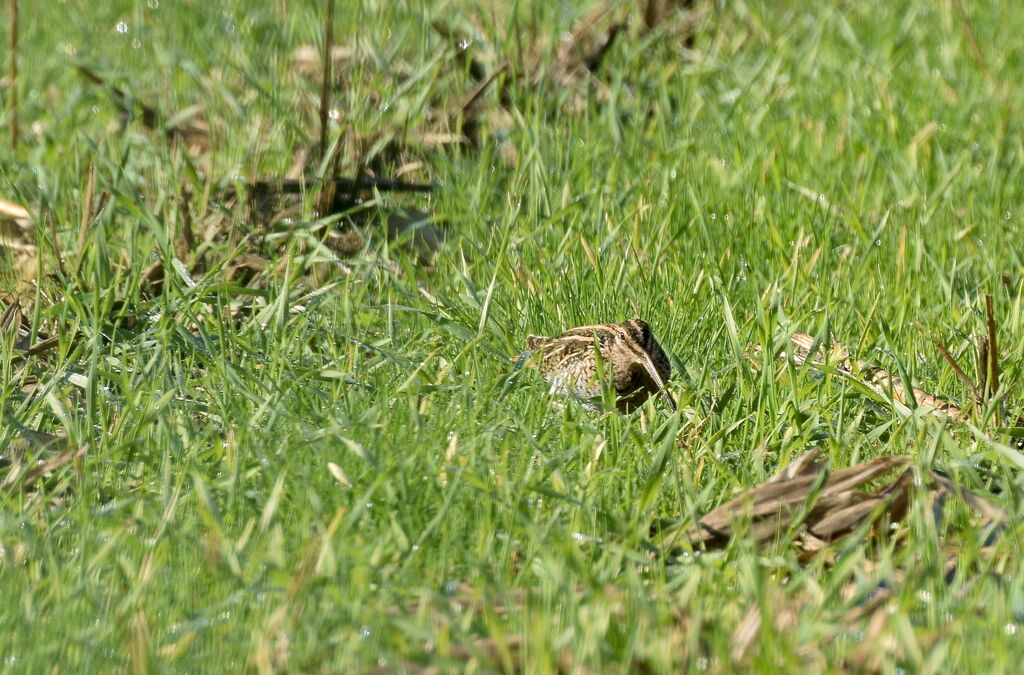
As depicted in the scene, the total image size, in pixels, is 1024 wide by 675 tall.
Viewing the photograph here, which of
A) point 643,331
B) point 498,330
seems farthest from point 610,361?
point 498,330

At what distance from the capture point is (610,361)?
445 cm

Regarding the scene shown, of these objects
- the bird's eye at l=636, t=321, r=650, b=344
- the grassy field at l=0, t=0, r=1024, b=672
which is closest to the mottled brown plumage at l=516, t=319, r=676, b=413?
the bird's eye at l=636, t=321, r=650, b=344

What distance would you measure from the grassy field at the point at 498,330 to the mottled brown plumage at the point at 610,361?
10 centimetres

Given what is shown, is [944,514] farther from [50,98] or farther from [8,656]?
[50,98]

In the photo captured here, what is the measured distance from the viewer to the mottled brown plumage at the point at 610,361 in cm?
440

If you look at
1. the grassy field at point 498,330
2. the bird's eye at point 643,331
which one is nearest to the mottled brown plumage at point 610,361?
the bird's eye at point 643,331

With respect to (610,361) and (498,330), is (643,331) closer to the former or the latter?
(610,361)

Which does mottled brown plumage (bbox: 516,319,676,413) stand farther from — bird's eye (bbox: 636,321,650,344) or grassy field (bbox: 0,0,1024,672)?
grassy field (bbox: 0,0,1024,672)

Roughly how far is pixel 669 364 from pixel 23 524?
2001 mm

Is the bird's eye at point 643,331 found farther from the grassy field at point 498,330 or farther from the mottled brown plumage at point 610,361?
the grassy field at point 498,330

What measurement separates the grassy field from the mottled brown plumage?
0.34ft

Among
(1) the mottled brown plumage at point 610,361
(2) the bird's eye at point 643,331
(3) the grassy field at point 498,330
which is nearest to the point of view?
(3) the grassy field at point 498,330

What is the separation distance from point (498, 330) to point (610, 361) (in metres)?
0.51

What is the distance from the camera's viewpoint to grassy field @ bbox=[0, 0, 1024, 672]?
3.14 m
